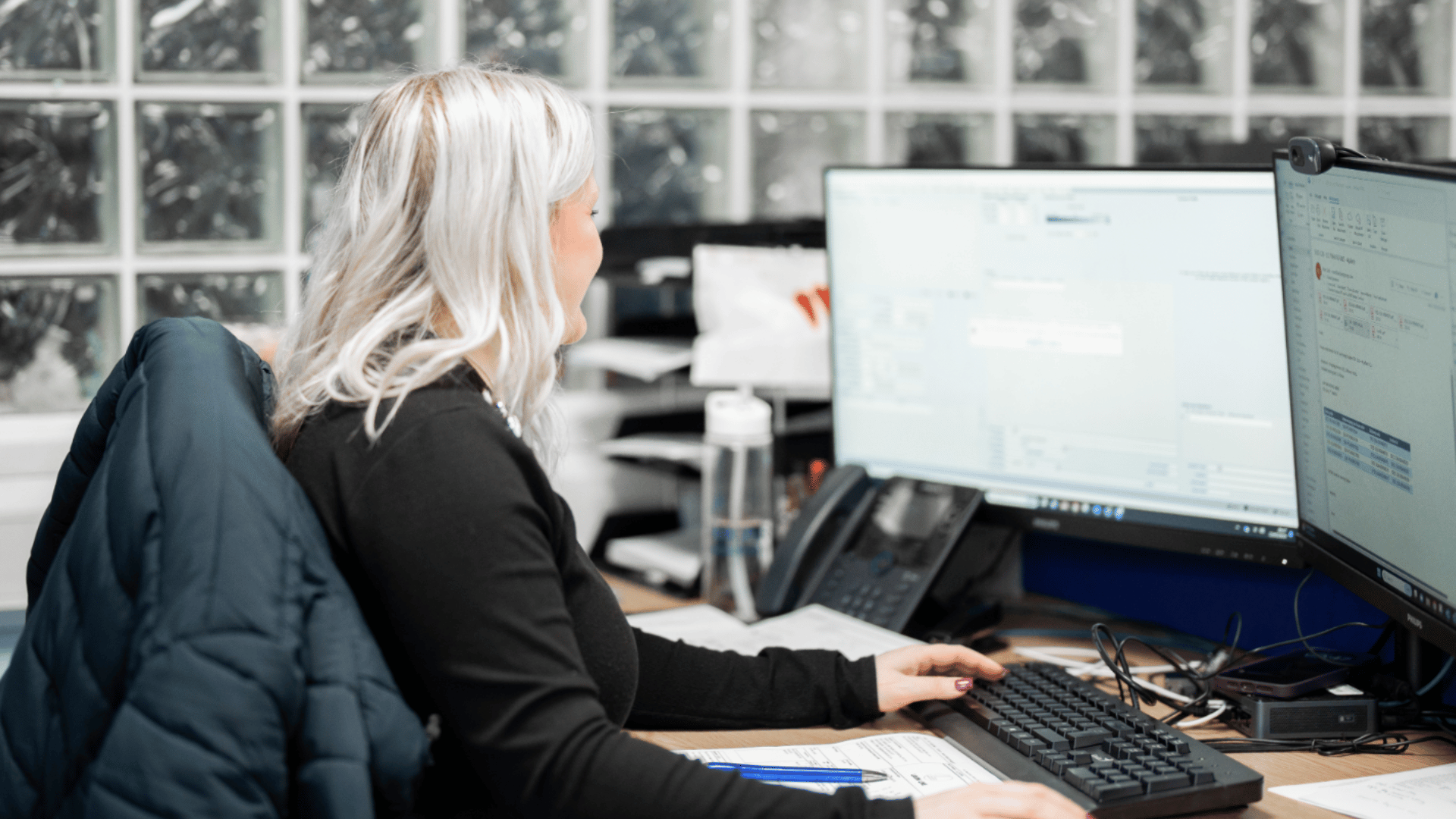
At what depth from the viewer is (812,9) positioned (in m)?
→ 2.36

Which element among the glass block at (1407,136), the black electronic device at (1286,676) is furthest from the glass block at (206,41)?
the glass block at (1407,136)

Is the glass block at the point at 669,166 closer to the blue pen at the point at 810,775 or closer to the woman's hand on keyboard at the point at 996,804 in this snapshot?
the blue pen at the point at 810,775

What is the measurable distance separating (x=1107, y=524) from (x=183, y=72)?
1.48 metres

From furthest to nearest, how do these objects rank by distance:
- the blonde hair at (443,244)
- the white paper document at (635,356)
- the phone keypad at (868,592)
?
1. the white paper document at (635,356)
2. the phone keypad at (868,592)
3. the blonde hair at (443,244)

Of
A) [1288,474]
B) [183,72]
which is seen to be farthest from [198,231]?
[1288,474]

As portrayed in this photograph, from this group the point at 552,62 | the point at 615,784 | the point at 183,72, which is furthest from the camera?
the point at 552,62

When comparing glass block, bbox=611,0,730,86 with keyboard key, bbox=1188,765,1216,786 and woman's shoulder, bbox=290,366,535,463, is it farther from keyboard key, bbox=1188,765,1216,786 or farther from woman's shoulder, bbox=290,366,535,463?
keyboard key, bbox=1188,765,1216,786

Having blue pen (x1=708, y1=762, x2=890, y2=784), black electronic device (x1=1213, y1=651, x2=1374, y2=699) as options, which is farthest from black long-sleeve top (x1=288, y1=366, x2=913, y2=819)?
black electronic device (x1=1213, y1=651, x2=1374, y2=699)

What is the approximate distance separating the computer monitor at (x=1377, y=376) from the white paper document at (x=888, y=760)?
0.39m

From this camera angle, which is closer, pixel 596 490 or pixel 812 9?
pixel 596 490

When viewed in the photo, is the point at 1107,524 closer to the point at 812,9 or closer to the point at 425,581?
the point at 425,581

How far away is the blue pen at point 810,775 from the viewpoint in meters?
1.05

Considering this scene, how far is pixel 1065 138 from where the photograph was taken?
261cm

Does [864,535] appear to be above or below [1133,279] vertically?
below
